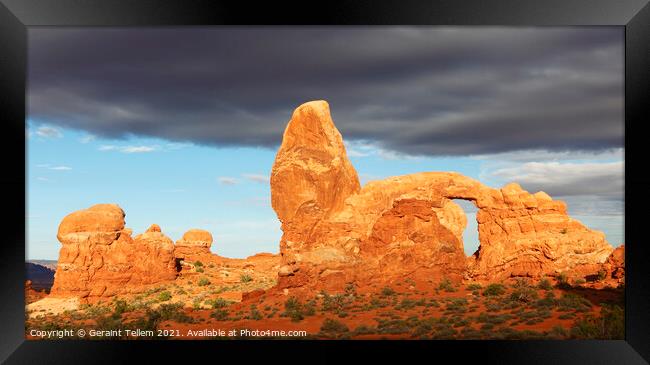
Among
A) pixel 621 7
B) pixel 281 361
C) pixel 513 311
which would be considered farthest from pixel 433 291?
pixel 621 7

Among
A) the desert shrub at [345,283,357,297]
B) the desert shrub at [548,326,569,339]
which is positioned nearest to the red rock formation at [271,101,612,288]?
the desert shrub at [345,283,357,297]

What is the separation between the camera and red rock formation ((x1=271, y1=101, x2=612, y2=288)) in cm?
2798

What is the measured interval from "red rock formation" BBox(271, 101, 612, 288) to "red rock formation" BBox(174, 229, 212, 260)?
23.2 metres

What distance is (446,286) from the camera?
1107 inches

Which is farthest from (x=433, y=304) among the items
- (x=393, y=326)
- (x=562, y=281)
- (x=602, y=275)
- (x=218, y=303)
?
(x=218, y=303)

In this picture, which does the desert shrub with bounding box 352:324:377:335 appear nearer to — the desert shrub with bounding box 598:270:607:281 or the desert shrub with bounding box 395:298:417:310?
the desert shrub with bounding box 395:298:417:310

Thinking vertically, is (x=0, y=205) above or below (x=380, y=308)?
above

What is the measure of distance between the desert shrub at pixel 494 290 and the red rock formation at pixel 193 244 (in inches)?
1297

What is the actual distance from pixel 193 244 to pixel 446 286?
3185 cm

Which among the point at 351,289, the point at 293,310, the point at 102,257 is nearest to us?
the point at 293,310

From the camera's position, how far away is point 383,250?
29656mm

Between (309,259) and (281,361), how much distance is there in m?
15.7

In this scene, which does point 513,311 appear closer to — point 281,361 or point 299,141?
point 281,361

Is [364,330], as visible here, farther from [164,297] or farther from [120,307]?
[164,297]
